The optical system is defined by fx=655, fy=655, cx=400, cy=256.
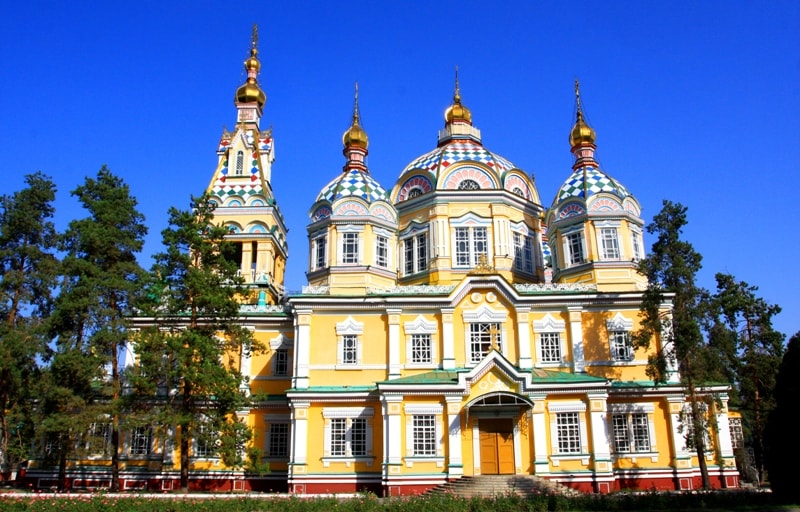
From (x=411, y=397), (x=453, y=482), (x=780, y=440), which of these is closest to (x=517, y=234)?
(x=411, y=397)

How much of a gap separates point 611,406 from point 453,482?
293 inches

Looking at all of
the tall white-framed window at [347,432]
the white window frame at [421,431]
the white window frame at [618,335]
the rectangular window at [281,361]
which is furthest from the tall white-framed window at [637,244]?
the rectangular window at [281,361]

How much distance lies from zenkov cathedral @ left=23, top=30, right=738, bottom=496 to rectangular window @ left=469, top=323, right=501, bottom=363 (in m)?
0.06

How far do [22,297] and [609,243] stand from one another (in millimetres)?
24749

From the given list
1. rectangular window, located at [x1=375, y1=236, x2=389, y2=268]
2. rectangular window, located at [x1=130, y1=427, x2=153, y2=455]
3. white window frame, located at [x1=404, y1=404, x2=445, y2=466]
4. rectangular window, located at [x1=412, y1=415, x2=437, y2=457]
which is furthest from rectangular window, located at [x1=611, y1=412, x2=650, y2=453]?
rectangular window, located at [x1=130, y1=427, x2=153, y2=455]

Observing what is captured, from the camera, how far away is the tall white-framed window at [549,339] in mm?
27109

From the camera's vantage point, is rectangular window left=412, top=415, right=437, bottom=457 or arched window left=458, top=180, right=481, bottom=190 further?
arched window left=458, top=180, right=481, bottom=190

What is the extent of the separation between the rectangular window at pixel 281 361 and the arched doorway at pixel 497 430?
850 cm

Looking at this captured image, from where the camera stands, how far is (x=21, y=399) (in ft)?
82.7

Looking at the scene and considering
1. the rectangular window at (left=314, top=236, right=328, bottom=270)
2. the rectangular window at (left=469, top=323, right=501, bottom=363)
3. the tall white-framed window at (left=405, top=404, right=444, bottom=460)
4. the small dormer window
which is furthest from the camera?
the small dormer window

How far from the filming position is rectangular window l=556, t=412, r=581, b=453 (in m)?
24.7

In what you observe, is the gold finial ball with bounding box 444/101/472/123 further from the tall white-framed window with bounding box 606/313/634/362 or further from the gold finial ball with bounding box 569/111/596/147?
the tall white-framed window with bounding box 606/313/634/362

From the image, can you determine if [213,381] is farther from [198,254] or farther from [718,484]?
[718,484]

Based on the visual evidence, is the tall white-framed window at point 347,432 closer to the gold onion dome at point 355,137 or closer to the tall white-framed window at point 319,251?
the tall white-framed window at point 319,251
